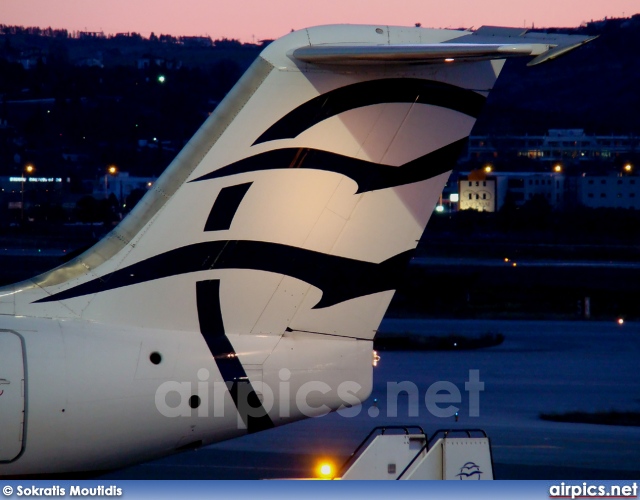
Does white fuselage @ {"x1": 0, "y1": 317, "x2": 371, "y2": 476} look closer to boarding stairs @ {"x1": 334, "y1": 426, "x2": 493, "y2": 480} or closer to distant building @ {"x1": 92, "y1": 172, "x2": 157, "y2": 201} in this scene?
boarding stairs @ {"x1": 334, "y1": 426, "x2": 493, "y2": 480}

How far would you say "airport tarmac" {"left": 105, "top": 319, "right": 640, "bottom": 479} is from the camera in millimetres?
14172

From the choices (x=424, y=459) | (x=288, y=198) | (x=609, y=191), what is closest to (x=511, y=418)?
(x=424, y=459)

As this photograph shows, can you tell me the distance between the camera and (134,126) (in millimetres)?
109625

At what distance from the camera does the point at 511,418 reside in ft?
57.6

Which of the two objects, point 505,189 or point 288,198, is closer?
point 288,198

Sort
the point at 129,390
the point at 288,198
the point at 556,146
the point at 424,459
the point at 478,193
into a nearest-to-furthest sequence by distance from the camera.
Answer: the point at 129,390, the point at 288,198, the point at 424,459, the point at 478,193, the point at 556,146

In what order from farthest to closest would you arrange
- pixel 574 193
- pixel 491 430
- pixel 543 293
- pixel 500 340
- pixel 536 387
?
pixel 574 193 < pixel 543 293 < pixel 500 340 < pixel 536 387 < pixel 491 430

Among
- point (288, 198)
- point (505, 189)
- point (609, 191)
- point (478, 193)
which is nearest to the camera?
point (288, 198)

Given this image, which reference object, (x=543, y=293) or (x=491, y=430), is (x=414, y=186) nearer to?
(x=491, y=430)

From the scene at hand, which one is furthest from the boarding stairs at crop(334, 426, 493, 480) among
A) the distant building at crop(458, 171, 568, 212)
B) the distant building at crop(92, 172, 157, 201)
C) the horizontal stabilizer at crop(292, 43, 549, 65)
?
the distant building at crop(458, 171, 568, 212)

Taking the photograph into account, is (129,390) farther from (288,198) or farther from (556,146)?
(556,146)

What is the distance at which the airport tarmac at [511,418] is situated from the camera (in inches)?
558

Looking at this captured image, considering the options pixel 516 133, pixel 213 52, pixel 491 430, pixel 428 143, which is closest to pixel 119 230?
pixel 428 143

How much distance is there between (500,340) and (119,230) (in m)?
19.4
